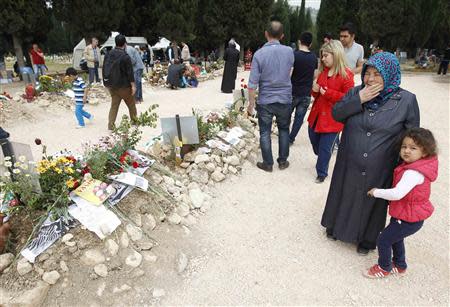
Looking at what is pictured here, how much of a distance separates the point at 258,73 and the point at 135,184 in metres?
2.12

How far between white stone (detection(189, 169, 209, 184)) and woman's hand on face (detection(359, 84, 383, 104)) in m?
2.27

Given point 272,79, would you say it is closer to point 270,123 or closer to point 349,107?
point 270,123

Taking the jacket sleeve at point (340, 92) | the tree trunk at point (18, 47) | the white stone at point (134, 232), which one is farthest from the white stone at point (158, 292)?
the tree trunk at point (18, 47)

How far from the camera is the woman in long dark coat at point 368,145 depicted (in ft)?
8.08

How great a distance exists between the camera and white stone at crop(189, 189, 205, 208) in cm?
374

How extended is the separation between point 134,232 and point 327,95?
267cm

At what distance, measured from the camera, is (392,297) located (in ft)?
8.43

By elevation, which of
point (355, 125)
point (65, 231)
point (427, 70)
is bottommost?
point (427, 70)

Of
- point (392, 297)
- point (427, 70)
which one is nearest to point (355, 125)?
point (392, 297)

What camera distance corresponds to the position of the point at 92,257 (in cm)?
265

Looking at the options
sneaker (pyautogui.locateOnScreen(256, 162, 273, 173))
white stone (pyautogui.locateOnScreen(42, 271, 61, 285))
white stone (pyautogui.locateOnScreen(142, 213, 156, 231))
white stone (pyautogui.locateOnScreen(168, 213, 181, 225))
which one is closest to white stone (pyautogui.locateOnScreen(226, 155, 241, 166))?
sneaker (pyautogui.locateOnScreen(256, 162, 273, 173))

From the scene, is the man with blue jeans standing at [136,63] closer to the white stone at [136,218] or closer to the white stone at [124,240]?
the white stone at [136,218]

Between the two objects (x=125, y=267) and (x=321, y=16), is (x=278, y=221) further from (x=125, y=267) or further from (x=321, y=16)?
(x=321, y=16)

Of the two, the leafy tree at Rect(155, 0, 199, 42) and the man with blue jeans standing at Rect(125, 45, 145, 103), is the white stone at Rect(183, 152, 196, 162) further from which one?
the leafy tree at Rect(155, 0, 199, 42)
